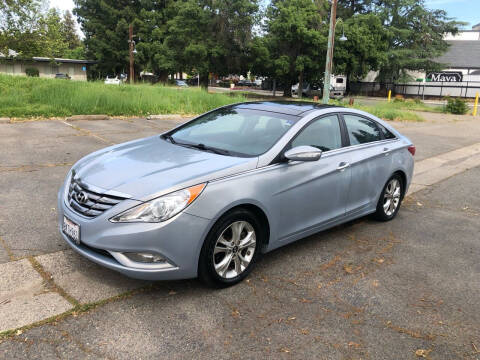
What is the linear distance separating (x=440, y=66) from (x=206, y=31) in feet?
90.3

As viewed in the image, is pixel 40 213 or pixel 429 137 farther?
pixel 429 137

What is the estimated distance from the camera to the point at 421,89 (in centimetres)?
5228

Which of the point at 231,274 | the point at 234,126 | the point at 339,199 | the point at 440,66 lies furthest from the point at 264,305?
the point at 440,66

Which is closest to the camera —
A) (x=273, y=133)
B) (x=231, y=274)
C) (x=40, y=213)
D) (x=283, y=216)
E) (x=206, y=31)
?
(x=231, y=274)

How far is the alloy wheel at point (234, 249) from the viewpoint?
360 centimetres

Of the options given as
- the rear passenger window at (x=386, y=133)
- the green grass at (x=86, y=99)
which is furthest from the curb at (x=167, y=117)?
the rear passenger window at (x=386, y=133)

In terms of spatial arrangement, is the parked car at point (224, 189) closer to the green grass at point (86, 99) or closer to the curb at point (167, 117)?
the green grass at point (86, 99)

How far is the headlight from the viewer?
3.25 meters

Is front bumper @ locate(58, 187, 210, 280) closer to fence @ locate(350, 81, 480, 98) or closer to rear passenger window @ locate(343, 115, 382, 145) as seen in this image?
rear passenger window @ locate(343, 115, 382, 145)

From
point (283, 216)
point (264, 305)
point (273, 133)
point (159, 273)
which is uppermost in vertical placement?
point (273, 133)

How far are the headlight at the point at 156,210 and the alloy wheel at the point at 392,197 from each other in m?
3.19

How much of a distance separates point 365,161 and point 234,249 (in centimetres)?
213

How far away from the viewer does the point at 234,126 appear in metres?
4.68

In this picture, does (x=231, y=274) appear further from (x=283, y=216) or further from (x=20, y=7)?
(x=20, y=7)
